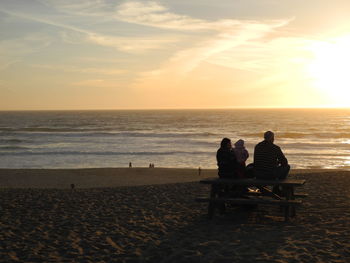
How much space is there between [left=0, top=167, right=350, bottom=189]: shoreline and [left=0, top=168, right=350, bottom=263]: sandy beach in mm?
5907

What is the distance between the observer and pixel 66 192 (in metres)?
11.8

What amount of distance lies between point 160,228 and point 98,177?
44.2 ft

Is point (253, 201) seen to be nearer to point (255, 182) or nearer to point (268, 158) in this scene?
point (255, 182)

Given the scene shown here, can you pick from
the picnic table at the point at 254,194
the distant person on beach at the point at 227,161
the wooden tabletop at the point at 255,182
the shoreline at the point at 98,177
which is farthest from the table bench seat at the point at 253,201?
the shoreline at the point at 98,177

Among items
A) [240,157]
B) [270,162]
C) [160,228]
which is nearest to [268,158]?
[270,162]

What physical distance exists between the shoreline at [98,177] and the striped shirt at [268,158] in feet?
31.4

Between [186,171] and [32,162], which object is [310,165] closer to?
[186,171]

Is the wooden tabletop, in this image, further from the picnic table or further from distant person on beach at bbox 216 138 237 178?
distant person on beach at bbox 216 138 237 178

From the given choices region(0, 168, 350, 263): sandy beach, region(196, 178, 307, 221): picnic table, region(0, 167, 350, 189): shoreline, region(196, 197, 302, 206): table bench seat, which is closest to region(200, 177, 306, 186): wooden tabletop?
region(196, 178, 307, 221): picnic table

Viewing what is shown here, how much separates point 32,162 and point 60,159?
2237 millimetres

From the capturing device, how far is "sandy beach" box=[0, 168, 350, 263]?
6.01 meters

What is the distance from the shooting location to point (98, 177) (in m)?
20.5

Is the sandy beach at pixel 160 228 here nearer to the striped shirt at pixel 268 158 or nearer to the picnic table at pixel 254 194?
the picnic table at pixel 254 194

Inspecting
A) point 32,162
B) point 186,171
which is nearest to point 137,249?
point 186,171
